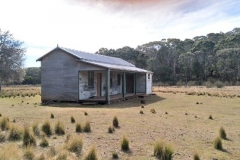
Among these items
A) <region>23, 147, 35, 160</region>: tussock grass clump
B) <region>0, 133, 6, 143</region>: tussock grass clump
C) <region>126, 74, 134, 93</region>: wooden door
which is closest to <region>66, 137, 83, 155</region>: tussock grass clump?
<region>23, 147, 35, 160</region>: tussock grass clump

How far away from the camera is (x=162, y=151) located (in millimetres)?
5449

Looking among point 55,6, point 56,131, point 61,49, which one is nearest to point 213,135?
point 56,131

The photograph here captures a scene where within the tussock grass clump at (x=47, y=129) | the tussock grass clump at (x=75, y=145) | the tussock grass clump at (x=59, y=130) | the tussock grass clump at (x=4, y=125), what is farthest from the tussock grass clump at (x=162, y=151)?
the tussock grass clump at (x=4, y=125)

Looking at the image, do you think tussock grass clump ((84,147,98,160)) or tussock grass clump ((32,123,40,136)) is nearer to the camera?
tussock grass clump ((84,147,98,160))

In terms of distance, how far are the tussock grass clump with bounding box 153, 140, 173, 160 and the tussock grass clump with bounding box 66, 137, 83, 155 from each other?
5.73 feet

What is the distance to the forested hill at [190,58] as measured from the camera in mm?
48916

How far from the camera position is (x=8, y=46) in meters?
34.8

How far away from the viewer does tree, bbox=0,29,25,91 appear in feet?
110

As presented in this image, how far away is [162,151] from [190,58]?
165ft

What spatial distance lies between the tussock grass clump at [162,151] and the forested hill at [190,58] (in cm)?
4685

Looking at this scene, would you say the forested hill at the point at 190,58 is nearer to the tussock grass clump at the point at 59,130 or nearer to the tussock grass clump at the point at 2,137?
the tussock grass clump at the point at 59,130

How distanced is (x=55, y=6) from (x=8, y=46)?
30.2 metres

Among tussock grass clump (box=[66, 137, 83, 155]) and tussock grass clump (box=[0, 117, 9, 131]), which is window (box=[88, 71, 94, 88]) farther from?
tussock grass clump (box=[66, 137, 83, 155])

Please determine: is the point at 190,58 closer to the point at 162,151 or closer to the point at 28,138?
the point at 162,151
